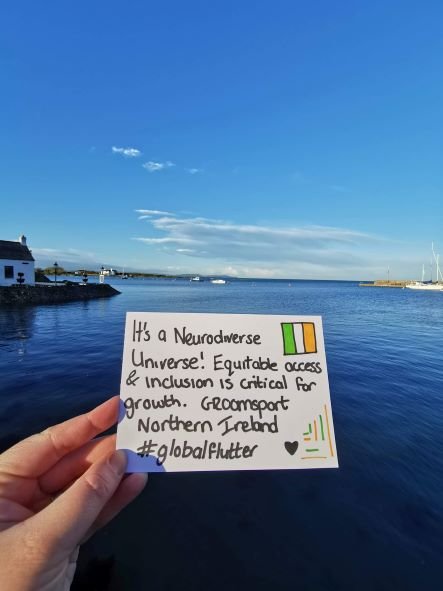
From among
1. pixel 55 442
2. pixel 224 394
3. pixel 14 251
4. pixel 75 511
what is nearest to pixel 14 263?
pixel 14 251

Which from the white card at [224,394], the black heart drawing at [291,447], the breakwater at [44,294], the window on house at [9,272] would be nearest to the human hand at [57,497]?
the white card at [224,394]

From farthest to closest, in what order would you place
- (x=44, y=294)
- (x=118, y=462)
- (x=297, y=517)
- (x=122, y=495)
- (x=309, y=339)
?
(x=44, y=294) < (x=297, y=517) < (x=309, y=339) < (x=122, y=495) < (x=118, y=462)

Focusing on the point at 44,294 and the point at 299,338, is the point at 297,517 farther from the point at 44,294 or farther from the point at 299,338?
the point at 44,294

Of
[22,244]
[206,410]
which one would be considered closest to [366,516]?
[206,410]

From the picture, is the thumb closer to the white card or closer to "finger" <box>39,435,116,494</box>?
the white card

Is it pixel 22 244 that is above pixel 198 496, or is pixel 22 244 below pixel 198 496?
above

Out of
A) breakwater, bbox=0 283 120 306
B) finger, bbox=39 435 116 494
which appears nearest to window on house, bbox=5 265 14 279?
breakwater, bbox=0 283 120 306

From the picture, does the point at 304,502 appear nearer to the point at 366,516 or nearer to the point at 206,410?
the point at 366,516
